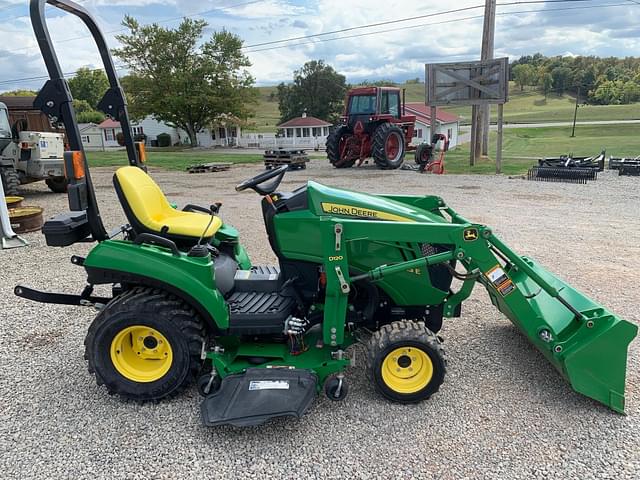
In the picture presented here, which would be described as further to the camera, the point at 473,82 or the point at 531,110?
the point at 531,110

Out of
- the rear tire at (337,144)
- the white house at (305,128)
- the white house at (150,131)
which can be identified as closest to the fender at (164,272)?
the rear tire at (337,144)

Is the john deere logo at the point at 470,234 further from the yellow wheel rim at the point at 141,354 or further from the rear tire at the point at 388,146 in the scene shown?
the rear tire at the point at 388,146

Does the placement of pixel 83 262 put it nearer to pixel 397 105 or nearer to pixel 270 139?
pixel 397 105

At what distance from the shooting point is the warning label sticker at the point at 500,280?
2.73m

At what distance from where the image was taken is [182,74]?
32.5 meters

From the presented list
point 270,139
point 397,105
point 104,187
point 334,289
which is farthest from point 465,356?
point 270,139

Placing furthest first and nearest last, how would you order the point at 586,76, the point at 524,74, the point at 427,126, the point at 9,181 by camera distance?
the point at 524,74, the point at 586,76, the point at 427,126, the point at 9,181

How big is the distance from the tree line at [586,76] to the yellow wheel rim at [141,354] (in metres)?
64.8

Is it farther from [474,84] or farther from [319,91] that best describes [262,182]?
[319,91]

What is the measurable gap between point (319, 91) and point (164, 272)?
43.7 meters

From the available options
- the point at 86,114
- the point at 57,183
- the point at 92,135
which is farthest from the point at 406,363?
the point at 86,114

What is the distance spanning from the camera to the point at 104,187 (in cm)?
1273

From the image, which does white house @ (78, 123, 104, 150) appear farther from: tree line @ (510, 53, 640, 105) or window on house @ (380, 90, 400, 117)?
tree line @ (510, 53, 640, 105)

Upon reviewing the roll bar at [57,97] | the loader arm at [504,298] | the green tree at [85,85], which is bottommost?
the loader arm at [504,298]
